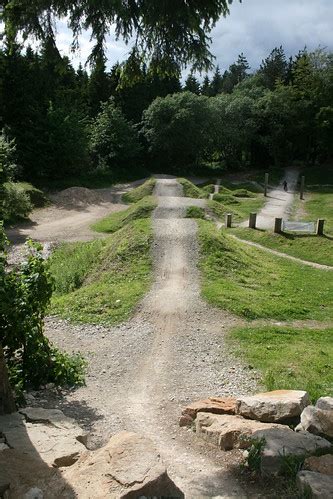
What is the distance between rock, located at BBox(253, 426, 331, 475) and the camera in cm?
589

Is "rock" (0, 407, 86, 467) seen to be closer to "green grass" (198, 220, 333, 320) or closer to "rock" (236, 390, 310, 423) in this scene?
"rock" (236, 390, 310, 423)

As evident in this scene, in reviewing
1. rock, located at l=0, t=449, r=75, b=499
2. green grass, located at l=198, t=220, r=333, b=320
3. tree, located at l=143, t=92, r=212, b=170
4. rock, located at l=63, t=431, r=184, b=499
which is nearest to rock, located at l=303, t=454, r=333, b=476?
rock, located at l=63, t=431, r=184, b=499

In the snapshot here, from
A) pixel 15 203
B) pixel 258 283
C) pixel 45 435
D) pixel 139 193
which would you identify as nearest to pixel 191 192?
pixel 139 193

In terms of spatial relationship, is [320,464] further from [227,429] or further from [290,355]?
[290,355]

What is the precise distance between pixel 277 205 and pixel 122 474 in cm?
3365

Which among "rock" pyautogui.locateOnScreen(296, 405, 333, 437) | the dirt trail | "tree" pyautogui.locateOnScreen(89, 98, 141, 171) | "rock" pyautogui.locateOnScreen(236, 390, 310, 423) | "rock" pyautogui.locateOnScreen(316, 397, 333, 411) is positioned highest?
"tree" pyautogui.locateOnScreen(89, 98, 141, 171)

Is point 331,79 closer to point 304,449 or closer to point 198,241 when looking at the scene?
point 198,241

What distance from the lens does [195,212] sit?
1104 inches

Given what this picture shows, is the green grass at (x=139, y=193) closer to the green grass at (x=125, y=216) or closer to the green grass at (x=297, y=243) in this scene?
the green grass at (x=125, y=216)

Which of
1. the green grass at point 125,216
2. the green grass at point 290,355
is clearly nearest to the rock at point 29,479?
the green grass at point 290,355

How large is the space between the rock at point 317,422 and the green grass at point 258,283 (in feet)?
24.8

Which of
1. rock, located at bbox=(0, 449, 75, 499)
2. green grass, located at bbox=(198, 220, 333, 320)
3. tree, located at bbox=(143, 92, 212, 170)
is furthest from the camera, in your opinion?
tree, located at bbox=(143, 92, 212, 170)

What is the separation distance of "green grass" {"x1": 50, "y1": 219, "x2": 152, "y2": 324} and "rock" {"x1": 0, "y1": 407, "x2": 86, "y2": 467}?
7033 millimetres

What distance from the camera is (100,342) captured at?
13.0 metres
